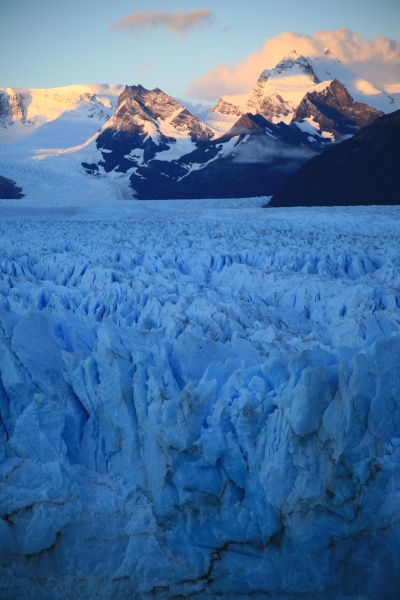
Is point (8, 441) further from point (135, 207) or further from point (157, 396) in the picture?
point (135, 207)

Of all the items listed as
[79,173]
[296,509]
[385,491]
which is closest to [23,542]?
[296,509]

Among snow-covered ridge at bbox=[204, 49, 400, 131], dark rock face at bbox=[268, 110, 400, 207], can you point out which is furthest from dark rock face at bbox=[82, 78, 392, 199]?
dark rock face at bbox=[268, 110, 400, 207]

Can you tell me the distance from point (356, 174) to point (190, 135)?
35.2m

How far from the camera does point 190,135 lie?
194ft

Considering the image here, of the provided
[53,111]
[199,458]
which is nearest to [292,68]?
[53,111]

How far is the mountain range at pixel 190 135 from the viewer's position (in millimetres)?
42719

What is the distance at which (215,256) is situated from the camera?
10.9 m

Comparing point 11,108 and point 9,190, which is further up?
point 11,108

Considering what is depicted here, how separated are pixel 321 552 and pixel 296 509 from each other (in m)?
0.37

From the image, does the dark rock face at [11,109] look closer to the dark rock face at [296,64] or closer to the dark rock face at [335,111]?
the dark rock face at [296,64]

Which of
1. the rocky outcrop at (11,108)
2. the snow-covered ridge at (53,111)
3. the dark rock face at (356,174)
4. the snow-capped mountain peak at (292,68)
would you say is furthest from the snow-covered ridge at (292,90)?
the dark rock face at (356,174)

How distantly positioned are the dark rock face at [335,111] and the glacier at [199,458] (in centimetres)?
5405

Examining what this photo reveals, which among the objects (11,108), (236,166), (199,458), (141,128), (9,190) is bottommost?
(199,458)

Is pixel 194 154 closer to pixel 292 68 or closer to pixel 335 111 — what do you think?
pixel 335 111
